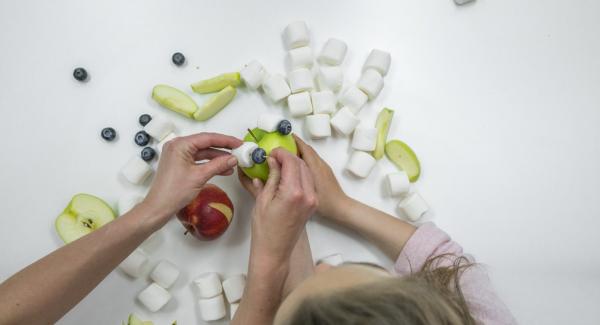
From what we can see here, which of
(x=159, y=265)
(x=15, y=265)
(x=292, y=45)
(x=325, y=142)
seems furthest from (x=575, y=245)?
(x=15, y=265)

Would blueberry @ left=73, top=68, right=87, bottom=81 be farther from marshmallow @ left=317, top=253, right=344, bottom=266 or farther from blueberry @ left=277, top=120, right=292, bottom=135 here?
marshmallow @ left=317, top=253, right=344, bottom=266

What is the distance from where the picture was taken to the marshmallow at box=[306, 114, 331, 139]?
32.6 inches

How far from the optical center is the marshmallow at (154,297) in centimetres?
80

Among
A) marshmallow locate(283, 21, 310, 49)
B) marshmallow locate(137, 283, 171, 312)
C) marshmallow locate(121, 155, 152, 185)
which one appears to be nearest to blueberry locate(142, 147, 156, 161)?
marshmallow locate(121, 155, 152, 185)

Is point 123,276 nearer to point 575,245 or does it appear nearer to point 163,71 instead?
point 163,71

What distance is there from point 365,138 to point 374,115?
8cm

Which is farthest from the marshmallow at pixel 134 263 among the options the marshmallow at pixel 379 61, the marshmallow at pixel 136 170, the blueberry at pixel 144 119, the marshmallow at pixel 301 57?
the marshmallow at pixel 379 61

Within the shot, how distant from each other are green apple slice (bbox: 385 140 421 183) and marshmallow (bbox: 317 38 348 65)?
0.63 feet

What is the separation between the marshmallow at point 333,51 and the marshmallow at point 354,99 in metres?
0.07

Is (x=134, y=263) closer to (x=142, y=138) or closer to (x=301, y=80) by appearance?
(x=142, y=138)

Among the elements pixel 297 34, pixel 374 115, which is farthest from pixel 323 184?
pixel 297 34

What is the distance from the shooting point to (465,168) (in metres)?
0.89

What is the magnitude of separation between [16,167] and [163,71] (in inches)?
13.1

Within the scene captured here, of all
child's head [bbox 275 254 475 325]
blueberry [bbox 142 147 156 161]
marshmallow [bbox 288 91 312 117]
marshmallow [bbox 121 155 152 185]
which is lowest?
child's head [bbox 275 254 475 325]
